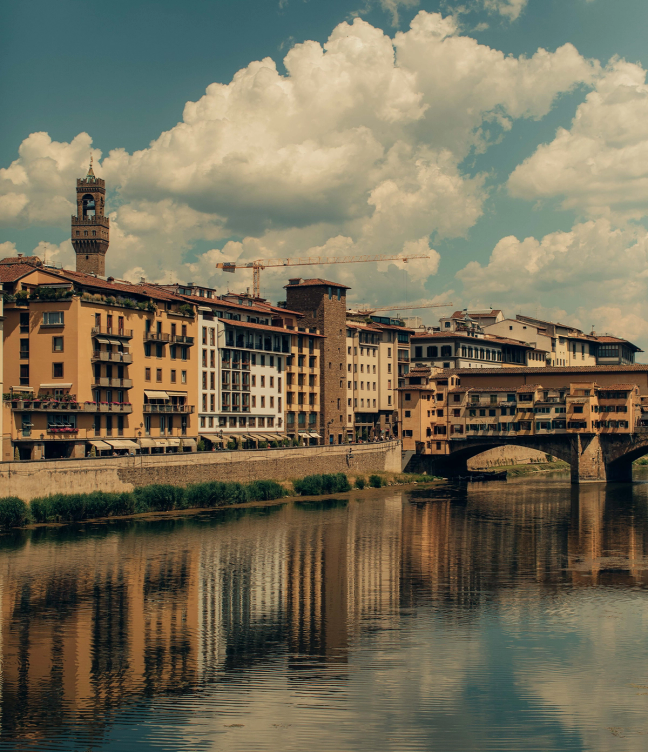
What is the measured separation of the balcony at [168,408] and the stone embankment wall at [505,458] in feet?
181

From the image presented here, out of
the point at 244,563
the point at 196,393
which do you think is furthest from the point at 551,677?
the point at 196,393

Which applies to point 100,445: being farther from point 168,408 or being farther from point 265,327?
point 265,327

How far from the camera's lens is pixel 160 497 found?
7781 centimetres

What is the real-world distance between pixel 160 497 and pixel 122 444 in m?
7.96

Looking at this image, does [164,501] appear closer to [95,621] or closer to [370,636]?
[95,621]

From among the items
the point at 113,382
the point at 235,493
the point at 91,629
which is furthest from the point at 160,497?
the point at 91,629

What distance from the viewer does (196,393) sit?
318ft

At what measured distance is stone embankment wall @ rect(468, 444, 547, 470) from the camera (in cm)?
14062

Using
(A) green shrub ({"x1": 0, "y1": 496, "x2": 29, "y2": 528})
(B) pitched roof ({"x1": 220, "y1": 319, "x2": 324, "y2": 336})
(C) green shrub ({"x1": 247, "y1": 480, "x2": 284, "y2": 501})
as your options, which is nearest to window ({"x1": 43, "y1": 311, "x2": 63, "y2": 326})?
(A) green shrub ({"x1": 0, "y1": 496, "x2": 29, "y2": 528})

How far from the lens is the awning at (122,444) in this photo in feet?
271

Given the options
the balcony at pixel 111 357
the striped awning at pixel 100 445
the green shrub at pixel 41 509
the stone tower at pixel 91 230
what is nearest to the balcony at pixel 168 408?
the balcony at pixel 111 357

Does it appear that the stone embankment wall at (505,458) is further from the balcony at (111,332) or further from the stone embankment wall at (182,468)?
the balcony at (111,332)

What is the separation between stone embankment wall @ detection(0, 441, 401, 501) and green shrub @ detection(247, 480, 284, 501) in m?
2.02

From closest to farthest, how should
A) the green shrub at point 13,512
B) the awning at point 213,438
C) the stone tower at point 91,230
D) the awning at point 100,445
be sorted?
the green shrub at point 13,512 < the awning at point 100,445 < the awning at point 213,438 < the stone tower at point 91,230
